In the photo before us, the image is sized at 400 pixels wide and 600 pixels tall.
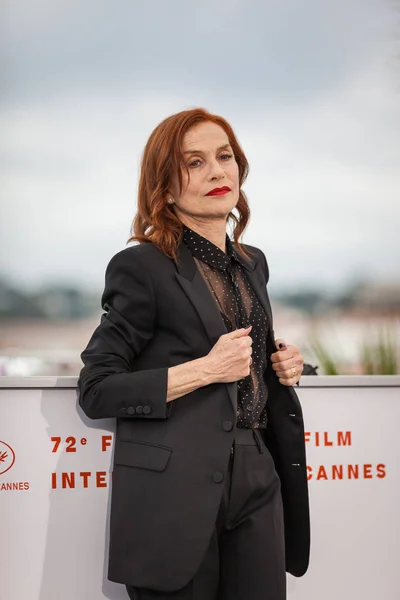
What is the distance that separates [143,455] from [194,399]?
14 cm

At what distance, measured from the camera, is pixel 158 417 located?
1.45 meters

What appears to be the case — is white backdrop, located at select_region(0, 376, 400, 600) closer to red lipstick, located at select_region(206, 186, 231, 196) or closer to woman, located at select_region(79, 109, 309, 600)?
woman, located at select_region(79, 109, 309, 600)

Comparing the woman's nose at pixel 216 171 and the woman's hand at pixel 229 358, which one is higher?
the woman's nose at pixel 216 171

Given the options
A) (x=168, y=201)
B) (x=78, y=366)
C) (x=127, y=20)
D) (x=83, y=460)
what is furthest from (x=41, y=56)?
(x=83, y=460)

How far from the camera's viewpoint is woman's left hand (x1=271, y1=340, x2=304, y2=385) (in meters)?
1.62

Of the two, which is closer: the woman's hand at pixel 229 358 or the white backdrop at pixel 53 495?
the woman's hand at pixel 229 358

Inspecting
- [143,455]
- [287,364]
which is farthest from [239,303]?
[143,455]

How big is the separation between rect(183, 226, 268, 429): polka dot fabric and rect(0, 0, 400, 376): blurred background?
92.0 inches

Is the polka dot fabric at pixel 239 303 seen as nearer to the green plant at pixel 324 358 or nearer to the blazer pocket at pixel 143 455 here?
the blazer pocket at pixel 143 455

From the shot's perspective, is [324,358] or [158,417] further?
[324,358]

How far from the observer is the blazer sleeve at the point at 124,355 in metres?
1.45

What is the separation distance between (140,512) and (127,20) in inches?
123

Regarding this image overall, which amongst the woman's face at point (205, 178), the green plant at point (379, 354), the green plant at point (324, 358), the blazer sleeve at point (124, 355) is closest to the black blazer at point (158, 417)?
the blazer sleeve at point (124, 355)

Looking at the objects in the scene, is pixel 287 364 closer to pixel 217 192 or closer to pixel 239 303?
pixel 239 303
